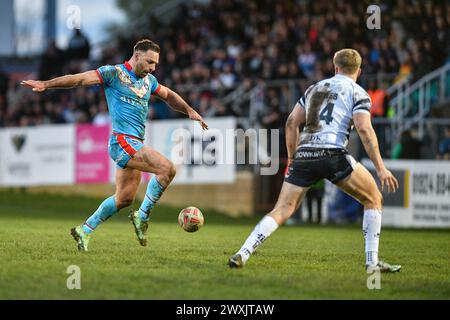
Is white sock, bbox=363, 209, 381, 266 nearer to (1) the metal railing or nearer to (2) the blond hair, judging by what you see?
(2) the blond hair

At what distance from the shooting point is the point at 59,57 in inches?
1305

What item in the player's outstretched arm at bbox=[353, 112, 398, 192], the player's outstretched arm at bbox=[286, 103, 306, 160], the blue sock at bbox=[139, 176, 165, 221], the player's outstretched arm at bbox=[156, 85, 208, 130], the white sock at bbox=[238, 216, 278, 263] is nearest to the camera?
the player's outstretched arm at bbox=[353, 112, 398, 192]

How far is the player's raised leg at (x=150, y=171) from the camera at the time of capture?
38.7 ft

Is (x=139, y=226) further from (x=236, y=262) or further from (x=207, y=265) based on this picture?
(x=236, y=262)

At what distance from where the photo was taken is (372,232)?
10.2 meters

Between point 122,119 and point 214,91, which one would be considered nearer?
point 122,119

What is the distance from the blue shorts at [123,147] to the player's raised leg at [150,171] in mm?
62

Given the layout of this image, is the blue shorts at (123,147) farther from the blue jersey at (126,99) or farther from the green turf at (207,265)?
the green turf at (207,265)

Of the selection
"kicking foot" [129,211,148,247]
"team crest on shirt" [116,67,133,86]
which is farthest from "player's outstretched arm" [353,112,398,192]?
"kicking foot" [129,211,148,247]

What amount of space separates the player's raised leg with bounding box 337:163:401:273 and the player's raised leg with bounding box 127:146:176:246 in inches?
103

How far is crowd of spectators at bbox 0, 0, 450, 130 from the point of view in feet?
78.3
